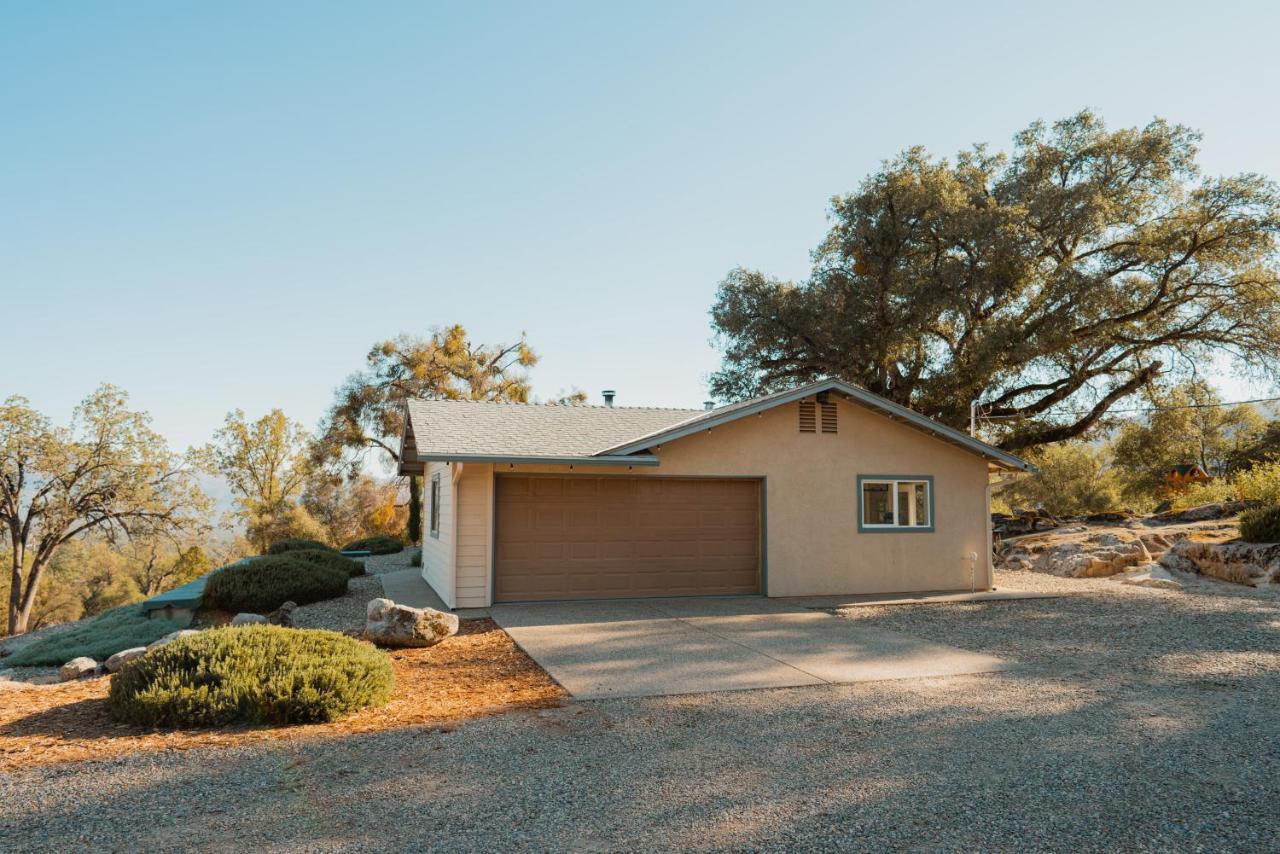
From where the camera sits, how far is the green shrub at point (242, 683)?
5914 millimetres

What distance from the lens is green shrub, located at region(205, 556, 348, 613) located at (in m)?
12.8

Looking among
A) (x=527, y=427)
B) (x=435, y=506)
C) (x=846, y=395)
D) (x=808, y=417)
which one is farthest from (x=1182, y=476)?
(x=435, y=506)

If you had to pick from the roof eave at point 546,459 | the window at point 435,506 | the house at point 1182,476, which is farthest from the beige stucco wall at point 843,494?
the house at point 1182,476

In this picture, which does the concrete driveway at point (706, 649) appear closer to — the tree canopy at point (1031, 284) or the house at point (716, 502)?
the house at point (716, 502)

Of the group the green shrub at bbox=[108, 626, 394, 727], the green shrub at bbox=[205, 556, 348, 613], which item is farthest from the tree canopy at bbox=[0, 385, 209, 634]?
the green shrub at bbox=[108, 626, 394, 727]

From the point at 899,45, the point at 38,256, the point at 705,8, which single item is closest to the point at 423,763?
the point at 705,8

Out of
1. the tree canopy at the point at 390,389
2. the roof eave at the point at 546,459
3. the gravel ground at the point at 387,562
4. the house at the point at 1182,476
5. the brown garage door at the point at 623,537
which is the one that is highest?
the tree canopy at the point at 390,389

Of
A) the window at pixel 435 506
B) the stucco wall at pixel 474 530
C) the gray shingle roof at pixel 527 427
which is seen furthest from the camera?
the window at pixel 435 506

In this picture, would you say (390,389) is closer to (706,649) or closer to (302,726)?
(706,649)

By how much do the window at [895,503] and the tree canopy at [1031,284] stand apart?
297 inches

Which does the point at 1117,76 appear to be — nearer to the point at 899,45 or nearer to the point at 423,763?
the point at 899,45

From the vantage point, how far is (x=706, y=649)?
8.99m

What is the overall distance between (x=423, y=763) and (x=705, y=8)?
42.3 ft

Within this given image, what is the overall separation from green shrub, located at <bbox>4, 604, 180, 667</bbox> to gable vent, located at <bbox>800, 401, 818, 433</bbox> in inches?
408
